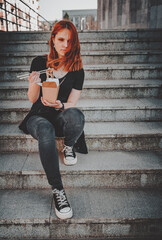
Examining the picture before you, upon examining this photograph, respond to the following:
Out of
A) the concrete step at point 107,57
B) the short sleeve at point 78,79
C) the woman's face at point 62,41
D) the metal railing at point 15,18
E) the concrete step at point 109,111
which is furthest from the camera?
the metal railing at point 15,18

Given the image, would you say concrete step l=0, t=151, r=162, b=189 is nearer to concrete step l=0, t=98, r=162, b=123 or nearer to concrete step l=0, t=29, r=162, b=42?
concrete step l=0, t=98, r=162, b=123

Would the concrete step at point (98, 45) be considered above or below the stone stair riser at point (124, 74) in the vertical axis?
above

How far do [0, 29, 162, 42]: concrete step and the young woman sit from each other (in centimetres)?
225

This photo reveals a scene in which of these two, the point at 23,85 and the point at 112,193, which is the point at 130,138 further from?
the point at 23,85

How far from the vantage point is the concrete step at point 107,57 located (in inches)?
118

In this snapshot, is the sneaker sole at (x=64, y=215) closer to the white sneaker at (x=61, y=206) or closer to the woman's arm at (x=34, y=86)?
the white sneaker at (x=61, y=206)

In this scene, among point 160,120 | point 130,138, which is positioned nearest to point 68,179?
point 130,138

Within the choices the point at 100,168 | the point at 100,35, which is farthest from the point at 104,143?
the point at 100,35

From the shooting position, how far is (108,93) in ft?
8.09

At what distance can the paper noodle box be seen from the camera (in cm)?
136

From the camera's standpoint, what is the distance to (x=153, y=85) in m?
2.40

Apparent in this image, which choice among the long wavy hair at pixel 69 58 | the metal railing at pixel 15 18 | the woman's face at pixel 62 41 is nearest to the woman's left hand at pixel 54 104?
the long wavy hair at pixel 69 58

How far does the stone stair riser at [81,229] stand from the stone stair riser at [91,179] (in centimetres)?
34

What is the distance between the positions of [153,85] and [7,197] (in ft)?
6.98
